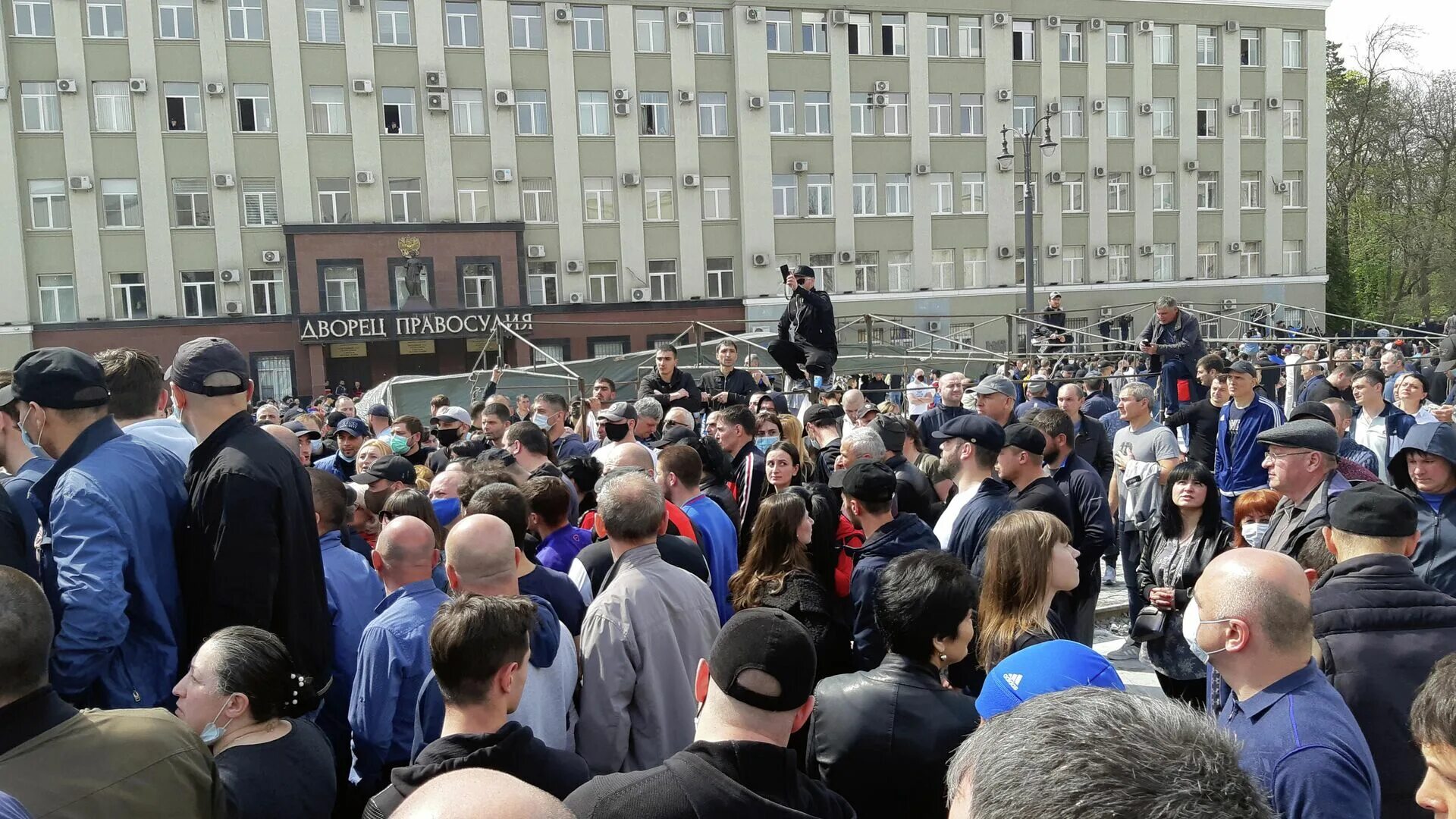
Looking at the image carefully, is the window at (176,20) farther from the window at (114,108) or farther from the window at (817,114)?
the window at (817,114)

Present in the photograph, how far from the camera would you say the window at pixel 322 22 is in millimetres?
34188

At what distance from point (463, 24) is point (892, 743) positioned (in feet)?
120

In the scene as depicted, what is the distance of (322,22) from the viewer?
34.4 metres

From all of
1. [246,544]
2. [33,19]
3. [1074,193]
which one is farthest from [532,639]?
[1074,193]

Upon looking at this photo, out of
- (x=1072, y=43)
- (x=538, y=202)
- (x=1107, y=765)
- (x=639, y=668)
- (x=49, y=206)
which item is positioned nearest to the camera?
(x=1107, y=765)

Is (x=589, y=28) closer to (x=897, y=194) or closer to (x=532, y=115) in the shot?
(x=532, y=115)

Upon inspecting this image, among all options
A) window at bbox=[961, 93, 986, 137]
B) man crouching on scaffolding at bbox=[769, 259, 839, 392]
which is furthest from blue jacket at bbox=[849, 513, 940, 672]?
window at bbox=[961, 93, 986, 137]

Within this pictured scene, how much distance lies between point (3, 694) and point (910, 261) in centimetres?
3994

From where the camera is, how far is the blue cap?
249cm

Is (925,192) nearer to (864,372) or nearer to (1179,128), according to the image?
(1179,128)

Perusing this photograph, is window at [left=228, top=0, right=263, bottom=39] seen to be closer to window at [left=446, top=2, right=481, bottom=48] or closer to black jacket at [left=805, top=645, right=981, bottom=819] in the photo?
window at [left=446, top=2, right=481, bottom=48]

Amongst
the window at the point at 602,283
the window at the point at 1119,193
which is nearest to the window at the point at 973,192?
the window at the point at 1119,193

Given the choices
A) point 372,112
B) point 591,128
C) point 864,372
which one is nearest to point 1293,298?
point 591,128

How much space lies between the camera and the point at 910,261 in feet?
134
